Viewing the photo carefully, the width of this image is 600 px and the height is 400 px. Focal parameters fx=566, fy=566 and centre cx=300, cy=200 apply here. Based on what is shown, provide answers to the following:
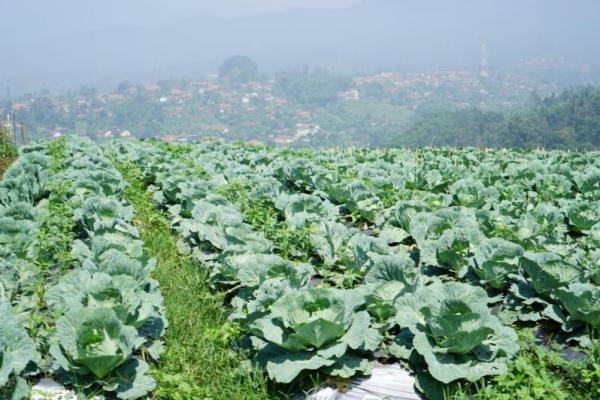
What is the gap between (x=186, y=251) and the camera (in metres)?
5.63

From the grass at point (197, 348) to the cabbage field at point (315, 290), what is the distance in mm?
68

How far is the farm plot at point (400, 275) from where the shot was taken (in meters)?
3.22

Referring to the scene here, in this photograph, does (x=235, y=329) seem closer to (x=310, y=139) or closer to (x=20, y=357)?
(x=20, y=357)

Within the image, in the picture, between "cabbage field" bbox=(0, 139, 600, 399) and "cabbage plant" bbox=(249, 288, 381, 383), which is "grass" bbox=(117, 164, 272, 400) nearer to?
"cabbage field" bbox=(0, 139, 600, 399)

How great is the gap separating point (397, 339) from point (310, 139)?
91.7m

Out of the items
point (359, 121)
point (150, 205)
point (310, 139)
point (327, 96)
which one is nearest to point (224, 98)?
point (327, 96)

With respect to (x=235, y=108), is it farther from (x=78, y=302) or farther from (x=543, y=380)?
(x=543, y=380)

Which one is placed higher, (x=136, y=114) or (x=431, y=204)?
(x=431, y=204)

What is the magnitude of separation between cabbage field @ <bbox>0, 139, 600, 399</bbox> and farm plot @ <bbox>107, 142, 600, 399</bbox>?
12 millimetres

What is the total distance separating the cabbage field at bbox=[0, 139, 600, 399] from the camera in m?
3.16

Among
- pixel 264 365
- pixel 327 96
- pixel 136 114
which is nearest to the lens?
pixel 264 365

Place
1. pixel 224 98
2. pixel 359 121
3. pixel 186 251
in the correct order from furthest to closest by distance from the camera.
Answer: pixel 224 98, pixel 359 121, pixel 186 251

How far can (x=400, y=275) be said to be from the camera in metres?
3.88

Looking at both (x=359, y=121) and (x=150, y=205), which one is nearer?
(x=150, y=205)
